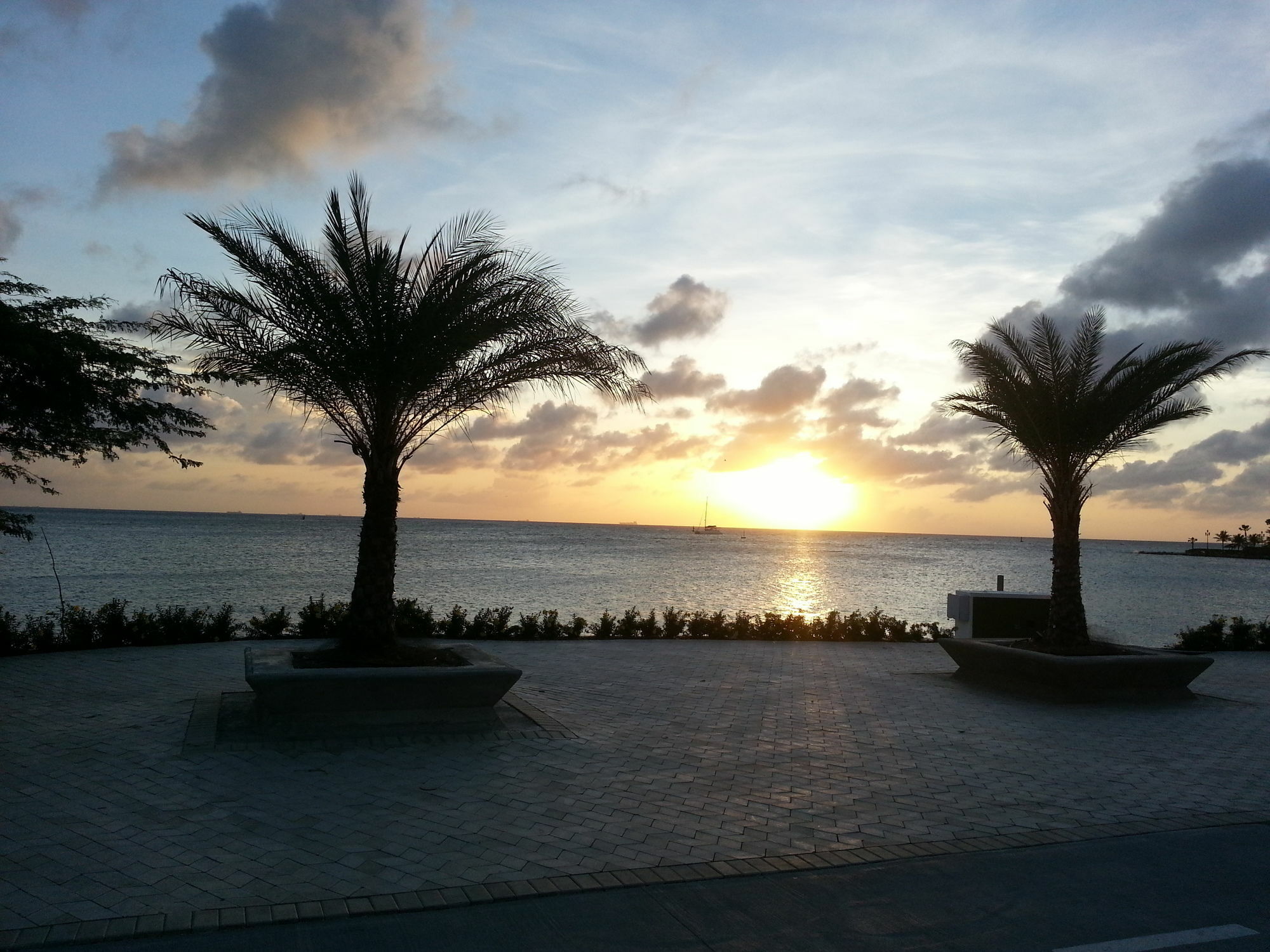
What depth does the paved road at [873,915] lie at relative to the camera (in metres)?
4.05

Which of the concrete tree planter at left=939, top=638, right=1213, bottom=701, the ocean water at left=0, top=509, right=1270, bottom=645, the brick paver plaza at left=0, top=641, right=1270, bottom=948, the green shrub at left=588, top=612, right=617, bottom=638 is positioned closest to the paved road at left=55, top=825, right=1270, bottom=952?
the brick paver plaza at left=0, top=641, right=1270, bottom=948

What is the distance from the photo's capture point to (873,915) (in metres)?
4.46

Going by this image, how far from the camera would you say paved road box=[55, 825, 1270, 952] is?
4.05 metres

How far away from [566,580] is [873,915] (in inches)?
1795

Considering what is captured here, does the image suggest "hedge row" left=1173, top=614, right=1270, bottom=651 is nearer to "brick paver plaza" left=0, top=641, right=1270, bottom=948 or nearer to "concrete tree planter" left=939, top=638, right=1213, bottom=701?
"concrete tree planter" left=939, top=638, right=1213, bottom=701

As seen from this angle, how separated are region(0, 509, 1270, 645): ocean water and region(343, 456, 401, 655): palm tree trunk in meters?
19.9

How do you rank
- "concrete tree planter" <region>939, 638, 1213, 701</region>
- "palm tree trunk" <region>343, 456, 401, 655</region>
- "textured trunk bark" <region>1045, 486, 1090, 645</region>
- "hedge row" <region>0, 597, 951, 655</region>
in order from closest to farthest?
"palm tree trunk" <region>343, 456, 401, 655</region>, "concrete tree planter" <region>939, 638, 1213, 701</region>, "textured trunk bark" <region>1045, 486, 1090, 645</region>, "hedge row" <region>0, 597, 951, 655</region>

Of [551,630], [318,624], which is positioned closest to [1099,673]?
[551,630]

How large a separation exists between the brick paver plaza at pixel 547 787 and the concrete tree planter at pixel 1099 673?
14.7 inches

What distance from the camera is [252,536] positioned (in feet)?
339

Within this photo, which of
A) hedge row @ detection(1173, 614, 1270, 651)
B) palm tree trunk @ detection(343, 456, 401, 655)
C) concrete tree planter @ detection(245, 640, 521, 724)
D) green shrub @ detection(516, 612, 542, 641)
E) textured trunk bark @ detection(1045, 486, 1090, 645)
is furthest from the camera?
hedge row @ detection(1173, 614, 1270, 651)

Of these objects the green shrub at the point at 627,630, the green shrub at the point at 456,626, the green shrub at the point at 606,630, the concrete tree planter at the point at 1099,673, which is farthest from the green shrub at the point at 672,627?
the concrete tree planter at the point at 1099,673

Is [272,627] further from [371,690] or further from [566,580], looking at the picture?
[566,580]

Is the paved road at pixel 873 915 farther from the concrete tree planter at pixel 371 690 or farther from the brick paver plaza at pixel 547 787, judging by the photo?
the concrete tree planter at pixel 371 690
